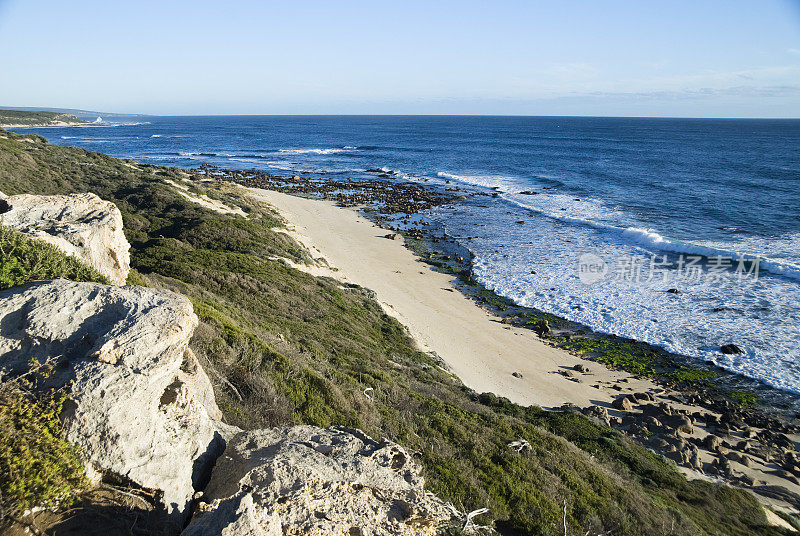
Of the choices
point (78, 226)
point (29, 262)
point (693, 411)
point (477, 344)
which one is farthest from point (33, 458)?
point (693, 411)

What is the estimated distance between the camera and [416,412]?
8984mm

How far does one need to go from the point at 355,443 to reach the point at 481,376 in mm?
11263

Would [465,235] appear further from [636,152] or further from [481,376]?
[636,152]

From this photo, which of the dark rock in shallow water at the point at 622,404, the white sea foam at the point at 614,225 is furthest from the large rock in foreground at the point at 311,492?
the white sea foam at the point at 614,225

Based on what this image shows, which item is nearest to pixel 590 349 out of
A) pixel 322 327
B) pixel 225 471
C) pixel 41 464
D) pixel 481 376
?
pixel 481 376

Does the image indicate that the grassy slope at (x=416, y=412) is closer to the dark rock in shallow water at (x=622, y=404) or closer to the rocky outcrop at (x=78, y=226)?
the rocky outcrop at (x=78, y=226)

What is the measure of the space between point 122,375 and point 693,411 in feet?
56.5

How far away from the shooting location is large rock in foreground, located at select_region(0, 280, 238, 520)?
379cm

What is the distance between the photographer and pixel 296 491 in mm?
3900

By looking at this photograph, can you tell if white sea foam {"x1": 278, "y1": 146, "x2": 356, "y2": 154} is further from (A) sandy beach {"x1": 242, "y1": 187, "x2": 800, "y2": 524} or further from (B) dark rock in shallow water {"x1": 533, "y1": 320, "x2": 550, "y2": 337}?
(B) dark rock in shallow water {"x1": 533, "y1": 320, "x2": 550, "y2": 337}

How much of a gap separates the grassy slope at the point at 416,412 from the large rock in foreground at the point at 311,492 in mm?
1964

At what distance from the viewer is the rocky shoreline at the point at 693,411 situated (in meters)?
12.0

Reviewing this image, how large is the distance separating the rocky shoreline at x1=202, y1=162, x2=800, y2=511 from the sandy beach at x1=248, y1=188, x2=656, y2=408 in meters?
0.55

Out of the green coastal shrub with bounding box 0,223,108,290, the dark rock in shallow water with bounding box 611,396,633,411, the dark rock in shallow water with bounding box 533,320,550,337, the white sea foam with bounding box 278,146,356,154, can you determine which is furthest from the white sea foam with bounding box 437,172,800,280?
the white sea foam with bounding box 278,146,356,154
